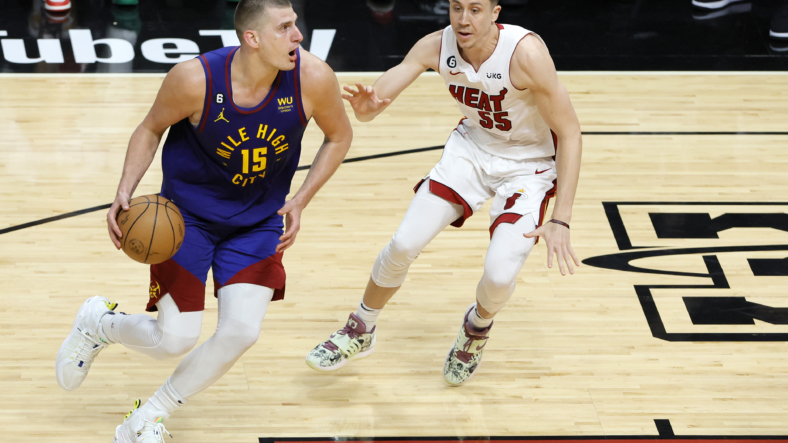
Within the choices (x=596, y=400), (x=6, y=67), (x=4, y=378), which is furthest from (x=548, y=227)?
(x=6, y=67)

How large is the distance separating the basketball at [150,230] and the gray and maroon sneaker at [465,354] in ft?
4.76

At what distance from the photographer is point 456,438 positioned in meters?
4.00

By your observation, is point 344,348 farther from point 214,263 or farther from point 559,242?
point 559,242

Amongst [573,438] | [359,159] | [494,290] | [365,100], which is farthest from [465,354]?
[359,159]

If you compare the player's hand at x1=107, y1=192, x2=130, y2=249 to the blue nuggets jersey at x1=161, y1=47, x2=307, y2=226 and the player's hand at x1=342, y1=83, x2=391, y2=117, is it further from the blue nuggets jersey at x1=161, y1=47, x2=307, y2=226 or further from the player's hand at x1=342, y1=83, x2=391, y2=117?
the player's hand at x1=342, y1=83, x2=391, y2=117

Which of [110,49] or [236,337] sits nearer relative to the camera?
[236,337]

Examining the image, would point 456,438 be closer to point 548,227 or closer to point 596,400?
point 596,400

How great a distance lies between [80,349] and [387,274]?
4.48ft

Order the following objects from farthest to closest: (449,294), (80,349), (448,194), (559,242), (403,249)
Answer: (449,294) < (448,194) < (403,249) < (80,349) < (559,242)

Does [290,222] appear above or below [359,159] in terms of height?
above

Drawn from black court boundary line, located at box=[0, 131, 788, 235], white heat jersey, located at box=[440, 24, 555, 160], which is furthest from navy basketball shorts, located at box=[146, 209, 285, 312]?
black court boundary line, located at box=[0, 131, 788, 235]

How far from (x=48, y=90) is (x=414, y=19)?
11.0 ft

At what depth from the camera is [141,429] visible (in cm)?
359

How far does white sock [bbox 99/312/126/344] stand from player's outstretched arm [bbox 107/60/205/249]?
46 cm
